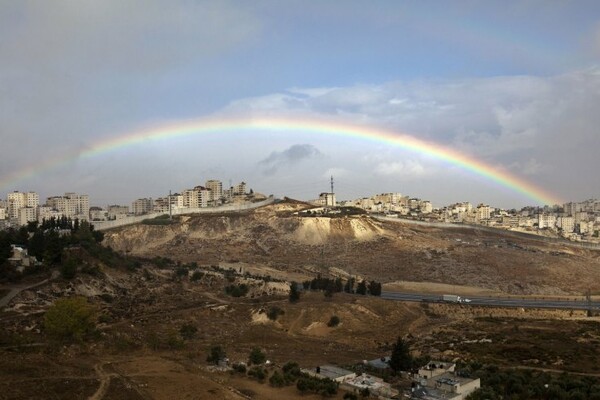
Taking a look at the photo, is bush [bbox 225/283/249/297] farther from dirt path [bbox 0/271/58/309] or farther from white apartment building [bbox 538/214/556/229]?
white apartment building [bbox 538/214/556/229]

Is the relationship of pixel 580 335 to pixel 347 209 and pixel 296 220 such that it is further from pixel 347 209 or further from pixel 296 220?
pixel 347 209

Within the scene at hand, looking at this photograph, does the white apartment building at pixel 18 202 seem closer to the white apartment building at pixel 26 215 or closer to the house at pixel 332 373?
the white apartment building at pixel 26 215

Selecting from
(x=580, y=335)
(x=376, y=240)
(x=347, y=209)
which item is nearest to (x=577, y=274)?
(x=376, y=240)

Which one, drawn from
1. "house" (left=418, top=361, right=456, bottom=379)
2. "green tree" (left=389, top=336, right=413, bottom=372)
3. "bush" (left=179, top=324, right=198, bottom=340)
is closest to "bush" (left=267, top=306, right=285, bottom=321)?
"bush" (left=179, top=324, right=198, bottom=340)

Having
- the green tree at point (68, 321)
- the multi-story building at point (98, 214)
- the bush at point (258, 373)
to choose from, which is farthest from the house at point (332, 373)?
the multi-story building at point (98, 214)

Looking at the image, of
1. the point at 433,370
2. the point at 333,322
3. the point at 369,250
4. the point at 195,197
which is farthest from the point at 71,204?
the point at 433,370

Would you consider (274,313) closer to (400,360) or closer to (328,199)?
(400,360)

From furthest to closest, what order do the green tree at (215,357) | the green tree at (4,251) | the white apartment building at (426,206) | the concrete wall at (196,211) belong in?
the white apartment building at (426,206) < the concrete wall at (196,211) < the green tree at (4,251) < the green tree at (215,357)

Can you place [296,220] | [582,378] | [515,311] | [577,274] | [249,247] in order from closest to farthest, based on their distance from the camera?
[582,378] < [515,311] < [577,274] < [249,247] < [296,220]
